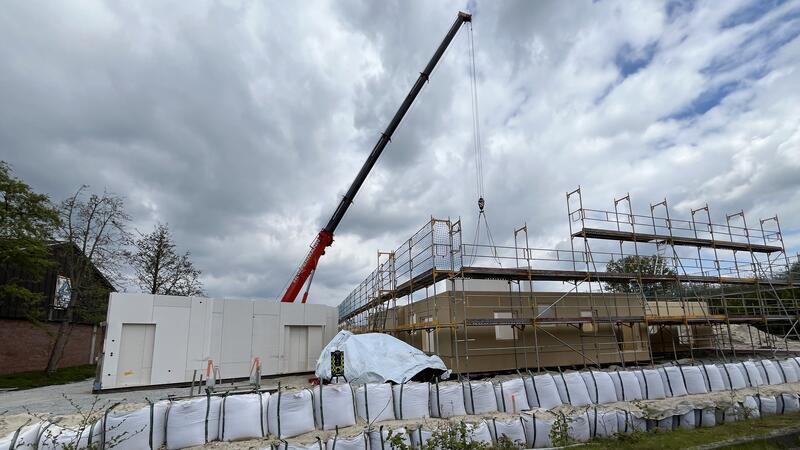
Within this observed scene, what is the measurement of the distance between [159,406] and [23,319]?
69.3ft

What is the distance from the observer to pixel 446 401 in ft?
31.5

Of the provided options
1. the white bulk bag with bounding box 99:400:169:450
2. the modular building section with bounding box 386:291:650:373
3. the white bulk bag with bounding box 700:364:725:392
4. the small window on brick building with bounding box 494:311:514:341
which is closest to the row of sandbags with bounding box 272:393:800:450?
the white bulk bag with bounding box 700:364:725:392

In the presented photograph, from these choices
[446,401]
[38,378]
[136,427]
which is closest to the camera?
[136,427]

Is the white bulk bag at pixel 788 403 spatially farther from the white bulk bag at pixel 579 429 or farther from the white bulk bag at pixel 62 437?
the white bulk bag at pixel 62 437

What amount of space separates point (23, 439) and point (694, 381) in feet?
46.8

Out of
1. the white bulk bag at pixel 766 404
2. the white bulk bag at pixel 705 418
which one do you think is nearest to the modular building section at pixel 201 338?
the white bulk bag at pixel 705 418

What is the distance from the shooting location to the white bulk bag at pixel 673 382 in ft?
37.2

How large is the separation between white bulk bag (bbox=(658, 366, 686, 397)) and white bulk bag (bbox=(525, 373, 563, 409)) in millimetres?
3265

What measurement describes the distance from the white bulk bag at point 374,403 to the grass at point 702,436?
3866 mm

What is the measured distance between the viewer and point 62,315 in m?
25.6

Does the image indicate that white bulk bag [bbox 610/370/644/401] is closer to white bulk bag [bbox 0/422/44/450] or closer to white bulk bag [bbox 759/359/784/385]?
white bulk bag [bbox 759/359/784/385]

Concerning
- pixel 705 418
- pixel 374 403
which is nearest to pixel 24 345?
pixel 374 403

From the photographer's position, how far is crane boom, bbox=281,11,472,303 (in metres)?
20.6

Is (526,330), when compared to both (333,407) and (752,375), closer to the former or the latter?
(752,375)
